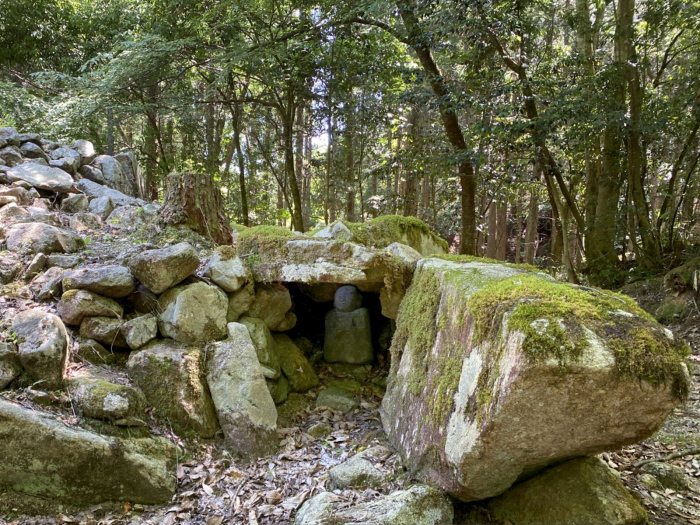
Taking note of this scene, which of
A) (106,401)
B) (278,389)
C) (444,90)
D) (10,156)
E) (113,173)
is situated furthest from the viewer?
(113,173)

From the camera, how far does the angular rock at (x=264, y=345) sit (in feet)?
16.1

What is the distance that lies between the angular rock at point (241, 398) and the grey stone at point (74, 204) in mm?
4438

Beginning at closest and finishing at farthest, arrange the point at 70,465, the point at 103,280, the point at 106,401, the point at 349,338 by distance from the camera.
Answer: the point at 70,465 → the point at 106,401 → the point at 103,280 → the point at 349,338

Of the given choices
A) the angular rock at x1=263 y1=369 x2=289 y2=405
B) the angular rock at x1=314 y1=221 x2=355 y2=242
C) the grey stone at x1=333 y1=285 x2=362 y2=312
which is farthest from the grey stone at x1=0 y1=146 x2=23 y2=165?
the angular rock at x1=263 y1=369 x2=289 y2=405

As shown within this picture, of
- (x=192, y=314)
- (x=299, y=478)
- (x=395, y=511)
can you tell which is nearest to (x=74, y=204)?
(x=192, y=314)

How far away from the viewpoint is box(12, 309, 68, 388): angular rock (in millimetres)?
3545

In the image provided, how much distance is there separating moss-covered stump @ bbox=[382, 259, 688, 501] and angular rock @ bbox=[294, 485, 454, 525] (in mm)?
122

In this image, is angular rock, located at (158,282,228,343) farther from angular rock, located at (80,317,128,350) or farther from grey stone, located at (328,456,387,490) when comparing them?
grey stone, located at (328,456,387,490)

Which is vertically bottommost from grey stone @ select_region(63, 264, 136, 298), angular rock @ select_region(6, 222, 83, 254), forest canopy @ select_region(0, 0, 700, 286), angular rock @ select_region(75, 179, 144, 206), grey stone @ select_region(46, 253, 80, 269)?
grey stone @ select_region(63, 264, 136, 298)

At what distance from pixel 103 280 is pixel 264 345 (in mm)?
1724

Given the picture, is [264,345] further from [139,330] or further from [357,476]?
[357,476]

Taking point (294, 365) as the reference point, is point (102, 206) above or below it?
above

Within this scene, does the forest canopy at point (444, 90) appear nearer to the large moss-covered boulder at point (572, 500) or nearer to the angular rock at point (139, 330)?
the large moss-covered boulder at point (572, 500)

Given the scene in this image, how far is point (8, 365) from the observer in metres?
3.48
